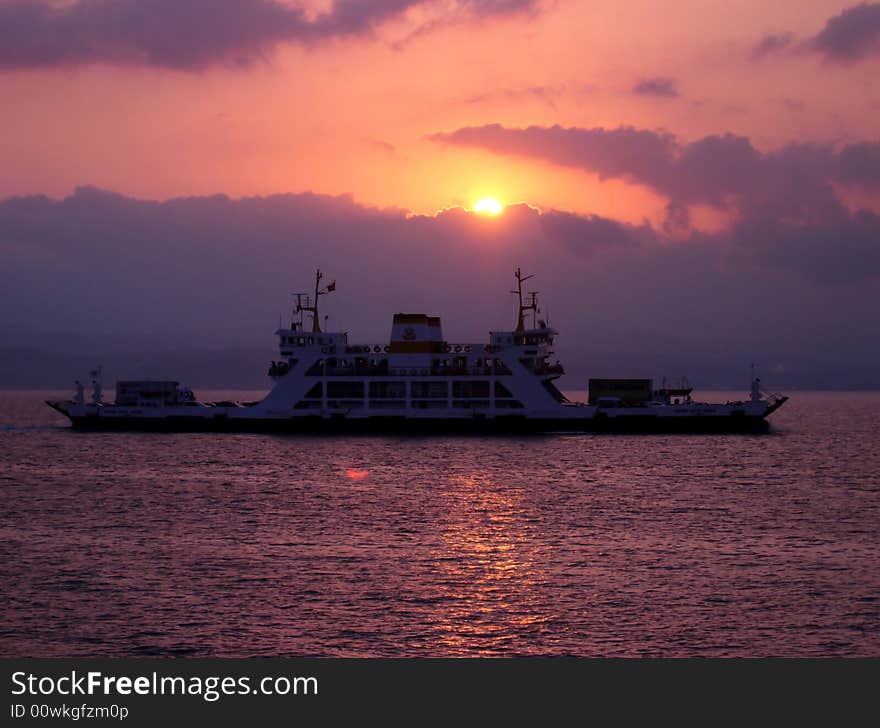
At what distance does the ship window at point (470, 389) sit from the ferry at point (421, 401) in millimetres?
96

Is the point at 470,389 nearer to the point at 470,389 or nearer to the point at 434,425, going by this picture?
the point at 470,389

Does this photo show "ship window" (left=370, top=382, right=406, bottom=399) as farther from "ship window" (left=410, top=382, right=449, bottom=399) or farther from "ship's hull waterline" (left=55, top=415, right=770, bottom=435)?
"ship's hull waterline" (left=55, top=415, right=770, bottom=435)

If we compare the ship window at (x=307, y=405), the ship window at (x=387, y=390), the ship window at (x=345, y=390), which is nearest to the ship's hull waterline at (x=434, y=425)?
the ship window at (x=307, y=405)

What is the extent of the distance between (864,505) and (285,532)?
3051cm

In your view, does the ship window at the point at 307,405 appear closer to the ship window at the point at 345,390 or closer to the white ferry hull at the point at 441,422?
the white ferry hull at the point at 441,422

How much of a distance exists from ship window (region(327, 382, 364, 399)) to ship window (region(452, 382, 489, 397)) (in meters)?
9.11

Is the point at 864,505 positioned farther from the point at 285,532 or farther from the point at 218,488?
the point at 218,488

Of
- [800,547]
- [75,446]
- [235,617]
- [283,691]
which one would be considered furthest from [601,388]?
[283,691]

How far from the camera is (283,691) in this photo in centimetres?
2088

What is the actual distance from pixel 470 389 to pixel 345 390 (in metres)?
12.2

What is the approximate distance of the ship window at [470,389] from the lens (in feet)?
323

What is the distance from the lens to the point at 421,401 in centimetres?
9944

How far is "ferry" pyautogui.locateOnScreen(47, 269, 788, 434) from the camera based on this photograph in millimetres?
96062

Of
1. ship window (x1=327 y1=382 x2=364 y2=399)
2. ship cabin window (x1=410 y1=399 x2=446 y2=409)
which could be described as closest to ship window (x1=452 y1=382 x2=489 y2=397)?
ship cabin window (x1=410 y1=399 x2=446 y2=409)
